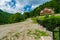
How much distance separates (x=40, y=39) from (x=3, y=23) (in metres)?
11.1

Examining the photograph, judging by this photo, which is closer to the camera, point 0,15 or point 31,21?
point 0,15

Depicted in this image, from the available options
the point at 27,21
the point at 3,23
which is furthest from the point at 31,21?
the point at 3,23

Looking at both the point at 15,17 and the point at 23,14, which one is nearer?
Result: the point at 23,14

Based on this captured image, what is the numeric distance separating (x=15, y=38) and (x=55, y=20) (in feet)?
15.2

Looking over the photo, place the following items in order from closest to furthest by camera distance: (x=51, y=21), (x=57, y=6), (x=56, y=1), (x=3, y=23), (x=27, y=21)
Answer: (x=51, y=21) < (x=3, y=23) < (x=27, y=21) < (x=57, y=6) < (x=56, y=1)

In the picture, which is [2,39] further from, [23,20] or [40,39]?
[23,20]

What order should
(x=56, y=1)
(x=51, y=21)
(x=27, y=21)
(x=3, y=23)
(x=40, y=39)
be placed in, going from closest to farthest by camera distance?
(x=40, y=39), (x=51, y=21), (x=3, y=23), (x=27, y=21), (x=56, y=1)

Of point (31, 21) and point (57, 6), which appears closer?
point (31, 21)

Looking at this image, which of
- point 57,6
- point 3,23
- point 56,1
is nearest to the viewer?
point 3,23

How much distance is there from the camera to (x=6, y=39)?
1108 cm

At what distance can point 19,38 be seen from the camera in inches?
452

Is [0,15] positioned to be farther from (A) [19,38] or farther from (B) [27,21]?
(A) [19,38]

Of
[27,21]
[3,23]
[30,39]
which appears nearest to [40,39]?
[30,39]

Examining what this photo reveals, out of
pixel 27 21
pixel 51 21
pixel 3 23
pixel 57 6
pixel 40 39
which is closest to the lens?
pixel 40 39
